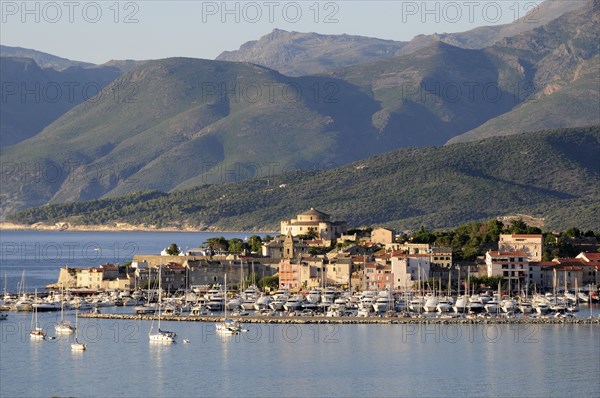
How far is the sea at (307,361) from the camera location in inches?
2884

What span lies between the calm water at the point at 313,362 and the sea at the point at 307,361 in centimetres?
5

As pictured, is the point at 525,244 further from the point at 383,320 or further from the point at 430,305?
the point at 383,320

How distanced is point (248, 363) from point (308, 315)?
75.3ft

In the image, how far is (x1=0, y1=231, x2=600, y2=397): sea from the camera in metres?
73.2

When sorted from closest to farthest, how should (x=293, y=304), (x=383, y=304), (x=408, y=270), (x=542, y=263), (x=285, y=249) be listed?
(x=383, y=304) → (x=293, y=304) → (x=408, y=270) → (x=542, y=263) → (x=285, y=249)

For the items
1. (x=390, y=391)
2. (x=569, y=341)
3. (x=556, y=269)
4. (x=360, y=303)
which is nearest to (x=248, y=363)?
(x=390, y=391)

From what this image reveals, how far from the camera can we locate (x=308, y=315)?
104 metres

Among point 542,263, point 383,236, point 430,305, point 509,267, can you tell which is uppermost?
point 383,236

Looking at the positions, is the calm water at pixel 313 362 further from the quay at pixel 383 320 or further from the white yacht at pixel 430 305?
the white yacht at pixel 430 305

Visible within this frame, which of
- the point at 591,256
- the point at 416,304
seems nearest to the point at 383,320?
the point at 416,304

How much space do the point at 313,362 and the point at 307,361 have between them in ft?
1.39

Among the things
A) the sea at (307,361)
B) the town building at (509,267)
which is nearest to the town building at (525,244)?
the town building at (509,267)

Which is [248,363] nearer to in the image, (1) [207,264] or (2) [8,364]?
(2) [8,364]

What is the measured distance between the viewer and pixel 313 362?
268ft
